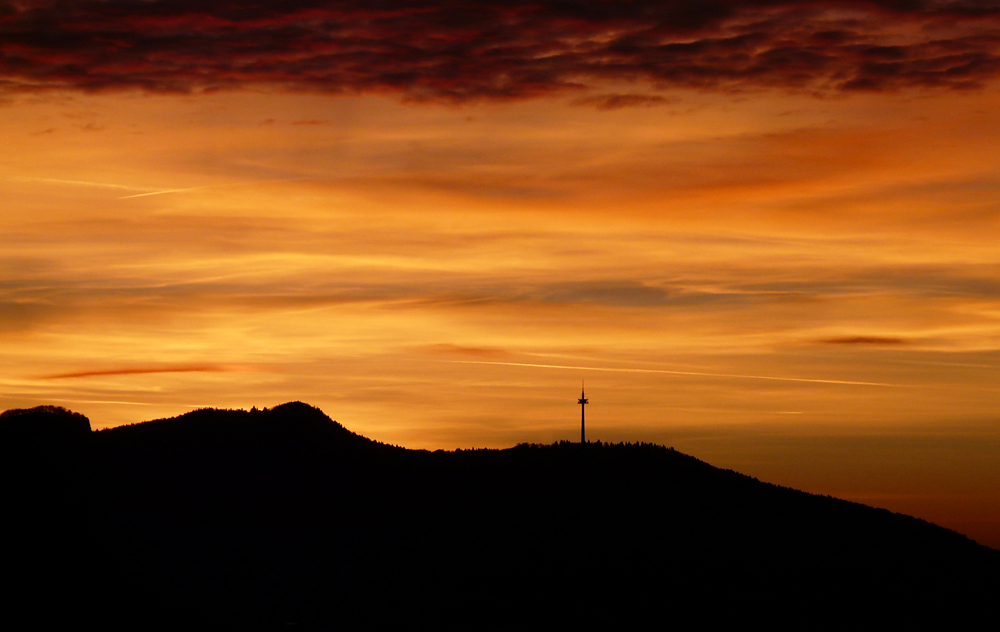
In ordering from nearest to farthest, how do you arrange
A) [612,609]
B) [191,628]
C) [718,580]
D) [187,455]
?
[191,628] → [612,609] → [718,580] → [187,455]

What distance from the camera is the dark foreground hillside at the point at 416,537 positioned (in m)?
54.4

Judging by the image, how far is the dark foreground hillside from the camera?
5441 cm

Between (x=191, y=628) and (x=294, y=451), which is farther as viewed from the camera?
(x=294, y=451)

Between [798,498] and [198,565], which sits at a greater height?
[798,498]

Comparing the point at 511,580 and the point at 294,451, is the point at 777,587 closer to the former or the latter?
the point at 511,580

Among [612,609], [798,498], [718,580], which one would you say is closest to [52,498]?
[612,609]

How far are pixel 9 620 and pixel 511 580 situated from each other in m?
25.0

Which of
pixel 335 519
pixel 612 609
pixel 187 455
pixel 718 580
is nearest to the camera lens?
pixel 612 609

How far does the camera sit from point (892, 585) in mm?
61656

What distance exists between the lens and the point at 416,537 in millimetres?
63188

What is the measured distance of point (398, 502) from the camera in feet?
224

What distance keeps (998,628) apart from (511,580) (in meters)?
26.4

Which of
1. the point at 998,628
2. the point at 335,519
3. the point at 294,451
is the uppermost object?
the point at 294,451

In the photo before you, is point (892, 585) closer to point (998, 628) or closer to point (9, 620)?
point (998, 628)
